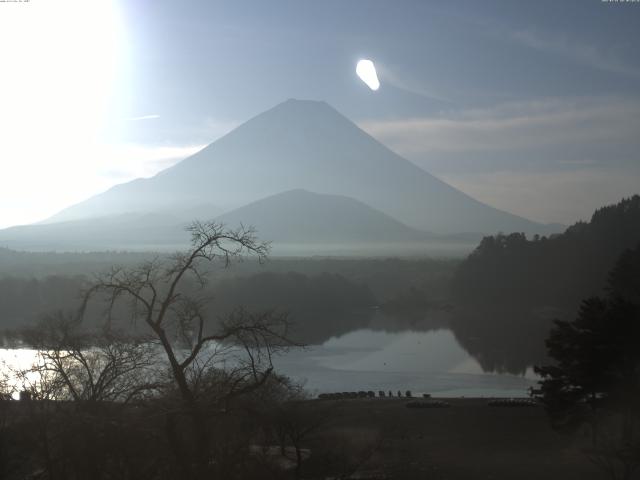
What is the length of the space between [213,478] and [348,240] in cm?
10434

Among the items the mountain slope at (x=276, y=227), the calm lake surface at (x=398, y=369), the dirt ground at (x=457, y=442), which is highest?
the mountain slope at (x=276, y=227)

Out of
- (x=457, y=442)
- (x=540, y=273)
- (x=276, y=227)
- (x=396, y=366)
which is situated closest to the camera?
(x=457, y=442)

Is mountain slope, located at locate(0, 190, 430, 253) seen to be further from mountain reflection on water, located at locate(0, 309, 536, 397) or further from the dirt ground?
the dirt ground

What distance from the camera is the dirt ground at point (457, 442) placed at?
879cm

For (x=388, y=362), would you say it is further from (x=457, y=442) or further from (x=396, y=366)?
(x=457, y=442)

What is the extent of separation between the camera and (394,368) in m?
21.8

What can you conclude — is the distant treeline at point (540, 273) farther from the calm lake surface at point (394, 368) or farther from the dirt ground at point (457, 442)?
the dirt ground at point (457, 442)

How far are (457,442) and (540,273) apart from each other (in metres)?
33.3

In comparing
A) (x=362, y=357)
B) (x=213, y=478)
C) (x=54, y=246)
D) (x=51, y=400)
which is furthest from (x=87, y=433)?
(x=54, y=246)

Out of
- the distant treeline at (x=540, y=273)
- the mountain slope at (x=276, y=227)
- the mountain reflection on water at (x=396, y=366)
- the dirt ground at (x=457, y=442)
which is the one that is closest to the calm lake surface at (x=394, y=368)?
the mountain reflection on water at (x=396, y=366)

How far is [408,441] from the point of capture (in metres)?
11.2

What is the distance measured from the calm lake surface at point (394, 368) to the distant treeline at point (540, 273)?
647 cm

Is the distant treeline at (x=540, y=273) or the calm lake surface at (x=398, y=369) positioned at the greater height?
the distant treeline at (x=540, y=273)

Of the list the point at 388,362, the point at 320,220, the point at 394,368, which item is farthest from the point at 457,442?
the point at 320,220
